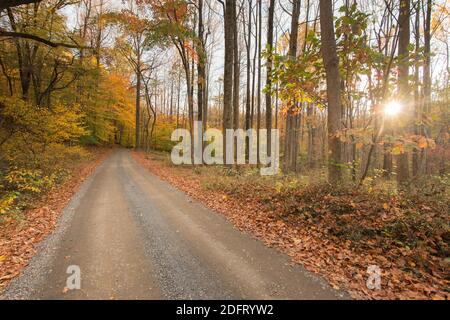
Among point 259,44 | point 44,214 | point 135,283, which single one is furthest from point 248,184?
point 259,44

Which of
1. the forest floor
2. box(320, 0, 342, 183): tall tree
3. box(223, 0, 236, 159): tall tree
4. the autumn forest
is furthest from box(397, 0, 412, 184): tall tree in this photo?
box(223, 0, 236, 159): tall tree

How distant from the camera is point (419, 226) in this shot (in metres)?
4.14

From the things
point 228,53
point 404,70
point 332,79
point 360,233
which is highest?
point 228,53

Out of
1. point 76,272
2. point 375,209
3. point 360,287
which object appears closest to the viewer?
point 360,287

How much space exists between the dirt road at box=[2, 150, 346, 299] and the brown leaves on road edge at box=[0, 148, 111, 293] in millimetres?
203

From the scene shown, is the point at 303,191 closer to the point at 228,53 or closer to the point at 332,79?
the point at 332,79

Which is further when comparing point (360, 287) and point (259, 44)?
point (259, 44)

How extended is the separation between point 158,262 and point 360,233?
3.85 m

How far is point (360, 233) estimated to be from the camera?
441 centimetres

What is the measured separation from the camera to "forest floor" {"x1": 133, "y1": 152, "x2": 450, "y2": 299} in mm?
3289

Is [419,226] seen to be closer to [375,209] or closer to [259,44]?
[375,209]

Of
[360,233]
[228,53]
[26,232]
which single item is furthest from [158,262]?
[228,53]

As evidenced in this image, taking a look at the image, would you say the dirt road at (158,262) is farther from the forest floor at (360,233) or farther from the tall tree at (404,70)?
the tall tree at (404,70)

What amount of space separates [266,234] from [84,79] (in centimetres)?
1796
